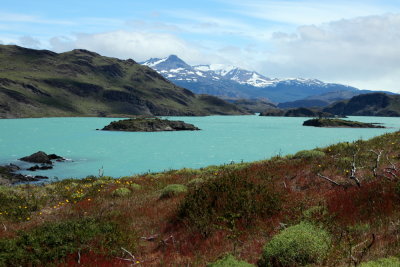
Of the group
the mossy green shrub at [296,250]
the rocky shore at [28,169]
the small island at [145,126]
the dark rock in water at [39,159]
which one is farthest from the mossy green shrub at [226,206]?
the small island at [145,126]

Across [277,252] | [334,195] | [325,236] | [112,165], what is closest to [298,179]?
[334,195]

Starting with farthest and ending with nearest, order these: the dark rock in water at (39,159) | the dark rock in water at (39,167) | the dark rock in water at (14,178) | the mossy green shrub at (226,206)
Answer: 1. the dark rock in water at (39,159)
2. the dark rock in water at (39,167)
3. the dark rock in water at (14,178)
4. the mossy green shrub at (226,206)

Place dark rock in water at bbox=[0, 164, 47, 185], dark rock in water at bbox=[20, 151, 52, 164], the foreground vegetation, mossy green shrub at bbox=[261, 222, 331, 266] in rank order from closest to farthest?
mossy green shrub at bbox=[261, 222, 331, 266]
the foreground vegetation
dark rock in water at bbox=[0, 164, 47, 185]
dark rock in water at bbox=[20, 151, 52, 164]

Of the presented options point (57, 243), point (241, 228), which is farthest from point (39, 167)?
point (241, 228)

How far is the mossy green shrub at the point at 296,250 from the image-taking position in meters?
7.77

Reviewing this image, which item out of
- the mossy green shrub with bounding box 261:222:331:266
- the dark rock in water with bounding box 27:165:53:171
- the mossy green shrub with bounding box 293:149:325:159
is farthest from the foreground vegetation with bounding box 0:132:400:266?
the dark rock in water with bounding box 27:165:53:171

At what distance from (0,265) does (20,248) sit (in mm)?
977

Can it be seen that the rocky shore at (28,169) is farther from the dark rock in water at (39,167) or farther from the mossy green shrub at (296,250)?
the mossy green shrub at (296,250)

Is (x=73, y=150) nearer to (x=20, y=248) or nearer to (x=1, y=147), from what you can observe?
(x=1, y=147)

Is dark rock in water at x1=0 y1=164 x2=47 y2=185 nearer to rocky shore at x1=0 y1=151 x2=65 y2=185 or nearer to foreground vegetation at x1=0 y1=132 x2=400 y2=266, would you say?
rocky shore at x1=0 y1=151 x2=65 y2=185

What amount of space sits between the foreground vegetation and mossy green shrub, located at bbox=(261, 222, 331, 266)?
0.07 feet

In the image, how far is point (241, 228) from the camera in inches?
429

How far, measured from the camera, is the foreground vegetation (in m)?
7.99

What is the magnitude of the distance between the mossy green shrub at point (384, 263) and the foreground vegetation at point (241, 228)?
0.09 feet
